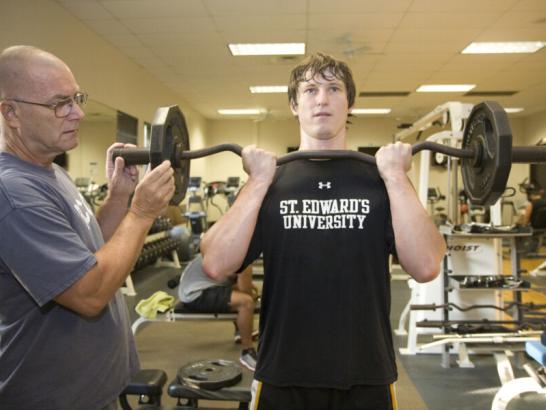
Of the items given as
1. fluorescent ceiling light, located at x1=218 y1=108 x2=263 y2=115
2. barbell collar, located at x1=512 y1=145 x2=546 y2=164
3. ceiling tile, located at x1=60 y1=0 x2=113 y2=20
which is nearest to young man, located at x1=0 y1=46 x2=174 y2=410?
barbell collar, located at x1=512 y1=145 x2=546 y2=164

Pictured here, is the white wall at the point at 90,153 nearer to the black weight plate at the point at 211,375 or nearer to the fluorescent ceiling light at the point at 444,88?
the black weight plate at the point at 211,375

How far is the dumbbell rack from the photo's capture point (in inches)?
230

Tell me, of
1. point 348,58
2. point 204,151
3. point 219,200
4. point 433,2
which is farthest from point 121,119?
point 219,200

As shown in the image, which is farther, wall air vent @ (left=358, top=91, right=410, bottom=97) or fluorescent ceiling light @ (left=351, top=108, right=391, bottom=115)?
fluorescent ceiling light @ (left=351, top=108, right=391, bottom=115)

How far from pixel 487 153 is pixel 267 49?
15.7ft

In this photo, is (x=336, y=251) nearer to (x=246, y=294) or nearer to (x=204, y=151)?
(x=204, y=151)

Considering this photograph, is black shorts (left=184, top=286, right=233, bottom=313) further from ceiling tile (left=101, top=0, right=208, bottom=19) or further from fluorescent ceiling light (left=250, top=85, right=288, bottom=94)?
fluorescent ceiling light (left=250, top=85, right=288, bottom=94)

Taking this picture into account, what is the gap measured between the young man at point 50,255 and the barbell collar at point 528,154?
34.1 inches

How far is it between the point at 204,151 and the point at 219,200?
10.4 metres

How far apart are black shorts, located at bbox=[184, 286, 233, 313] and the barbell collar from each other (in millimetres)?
2499

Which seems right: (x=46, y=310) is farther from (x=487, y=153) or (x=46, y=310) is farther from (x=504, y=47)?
(x=504, y=47)

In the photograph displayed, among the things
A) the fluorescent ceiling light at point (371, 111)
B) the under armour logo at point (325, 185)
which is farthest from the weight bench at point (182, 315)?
the fluorescent ceiling light at point (371, 111)

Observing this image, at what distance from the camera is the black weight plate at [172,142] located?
1.12m

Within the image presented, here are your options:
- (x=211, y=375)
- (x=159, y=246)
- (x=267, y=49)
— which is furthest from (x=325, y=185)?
(x=159, y=246)
